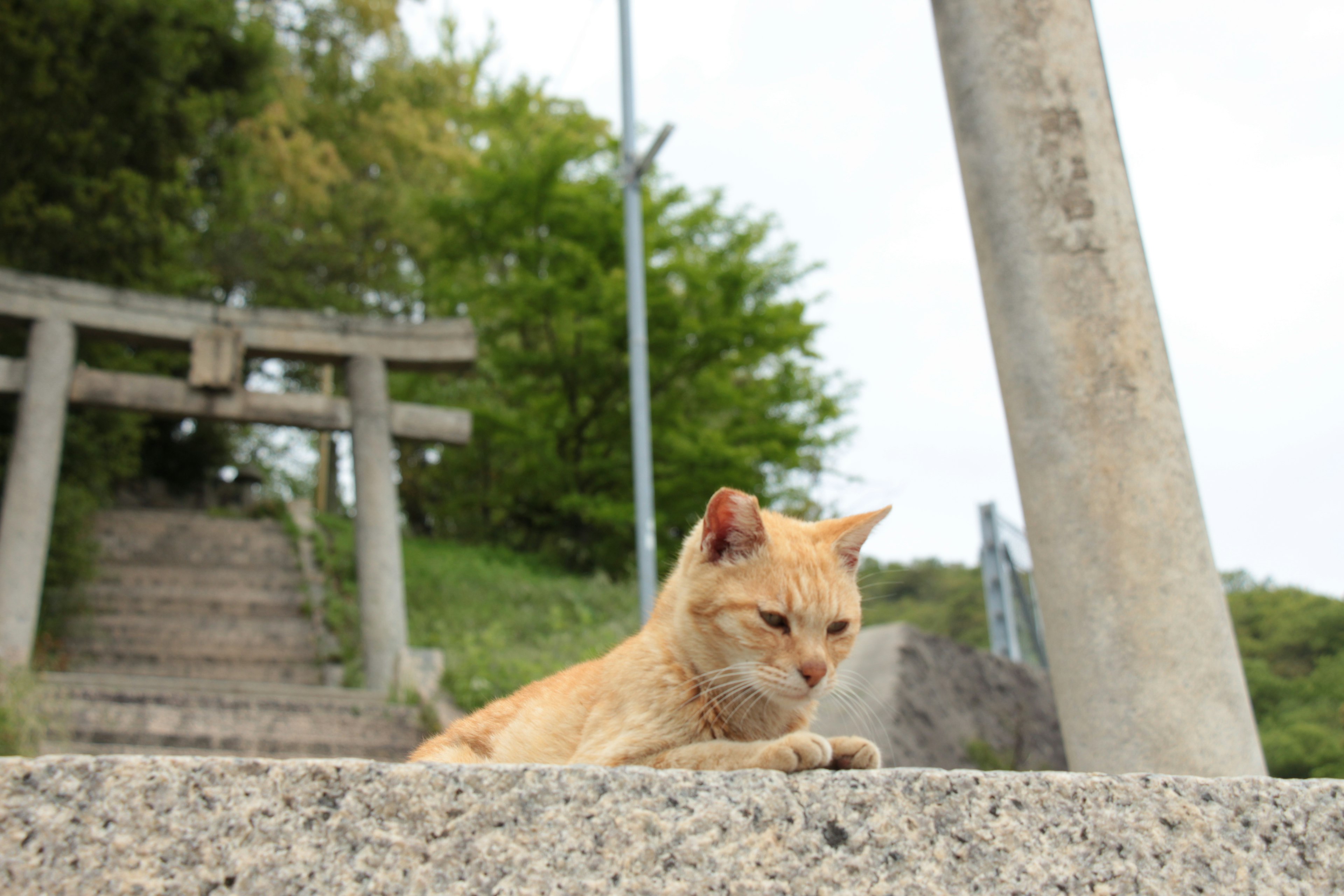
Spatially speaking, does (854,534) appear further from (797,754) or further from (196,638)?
(196,638)

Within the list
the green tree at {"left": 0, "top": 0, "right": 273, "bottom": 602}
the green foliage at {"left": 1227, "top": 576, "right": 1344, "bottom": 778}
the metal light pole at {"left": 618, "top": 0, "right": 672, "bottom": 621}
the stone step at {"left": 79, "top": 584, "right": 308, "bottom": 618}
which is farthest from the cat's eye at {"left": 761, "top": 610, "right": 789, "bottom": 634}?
the stone step at {"left": 79, "top": 584, "right": 308, "bottom": 618}

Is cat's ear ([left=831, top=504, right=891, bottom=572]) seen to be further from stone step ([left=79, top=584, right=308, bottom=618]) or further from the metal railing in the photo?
stone step ([left=79, top=584, right=308, bottom=618])

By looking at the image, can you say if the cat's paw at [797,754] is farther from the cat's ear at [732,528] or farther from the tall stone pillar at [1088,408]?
the tall stone pillar at [1088,408]

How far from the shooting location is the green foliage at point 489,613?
8.88 m

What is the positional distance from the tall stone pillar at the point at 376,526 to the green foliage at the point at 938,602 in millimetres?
4889

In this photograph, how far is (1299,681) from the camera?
13.1ft

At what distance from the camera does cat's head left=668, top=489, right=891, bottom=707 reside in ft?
5.82

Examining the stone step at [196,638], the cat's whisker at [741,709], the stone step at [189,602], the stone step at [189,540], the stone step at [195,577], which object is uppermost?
the stone step at [189,540]

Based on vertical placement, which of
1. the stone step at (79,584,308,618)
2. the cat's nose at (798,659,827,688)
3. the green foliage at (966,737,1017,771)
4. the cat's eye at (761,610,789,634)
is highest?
the stone step at (79,584,308,618)

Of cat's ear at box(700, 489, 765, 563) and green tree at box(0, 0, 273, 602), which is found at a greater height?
green tree at box(0, 0, 273, 602)

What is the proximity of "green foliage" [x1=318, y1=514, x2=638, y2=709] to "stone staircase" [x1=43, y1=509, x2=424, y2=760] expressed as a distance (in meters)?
0.59

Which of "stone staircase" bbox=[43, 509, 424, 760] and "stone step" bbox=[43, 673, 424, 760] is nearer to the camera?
"stone step" bbox=[43, 673, 424, 760]

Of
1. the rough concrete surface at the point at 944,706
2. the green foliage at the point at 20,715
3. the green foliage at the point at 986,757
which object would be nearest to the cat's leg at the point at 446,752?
the rough concrete surface at the point at 944,706

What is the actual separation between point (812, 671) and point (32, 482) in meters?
9.97
